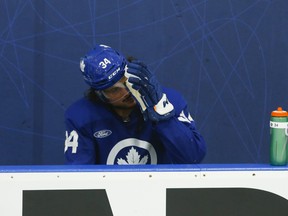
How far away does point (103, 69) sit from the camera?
3336 millimetres

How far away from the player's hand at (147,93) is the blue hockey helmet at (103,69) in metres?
0.07

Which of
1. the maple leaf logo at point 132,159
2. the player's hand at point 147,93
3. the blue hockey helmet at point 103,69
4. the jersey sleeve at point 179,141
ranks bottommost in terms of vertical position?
the maple leaf logo at point 132,159

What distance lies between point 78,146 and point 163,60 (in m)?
1.63

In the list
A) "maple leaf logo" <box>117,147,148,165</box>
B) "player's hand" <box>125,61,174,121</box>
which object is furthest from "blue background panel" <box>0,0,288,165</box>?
"player's hand" <box>125,61,174,121</box>

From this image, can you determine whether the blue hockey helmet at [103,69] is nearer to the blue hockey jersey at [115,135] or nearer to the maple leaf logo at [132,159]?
the blue hockey jersey at [115,135]

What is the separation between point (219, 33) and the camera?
4.97 meters

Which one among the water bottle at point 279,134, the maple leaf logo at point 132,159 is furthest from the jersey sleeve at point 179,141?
the water bottle at point 279,134

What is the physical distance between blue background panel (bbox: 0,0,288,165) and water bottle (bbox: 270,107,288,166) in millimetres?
2023

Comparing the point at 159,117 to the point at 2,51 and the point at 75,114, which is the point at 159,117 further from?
the point at 2,51

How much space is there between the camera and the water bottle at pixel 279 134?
2955mm

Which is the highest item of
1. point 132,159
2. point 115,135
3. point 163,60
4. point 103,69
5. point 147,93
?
point 163,60

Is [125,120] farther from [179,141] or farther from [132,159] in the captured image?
[179,141]

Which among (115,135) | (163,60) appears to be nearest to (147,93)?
(115,135)

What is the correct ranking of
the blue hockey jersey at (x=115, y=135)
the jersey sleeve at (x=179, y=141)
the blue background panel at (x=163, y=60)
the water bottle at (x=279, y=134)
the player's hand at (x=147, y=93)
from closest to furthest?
the water bottle at (x=279, y=134) < the player's hand at (x=147, y=93) < the jersey sleeve at (x=179, y=141) < the blue hockey jersey at (x=115, y=135) < the blue background panel at (x=163, y=60)
